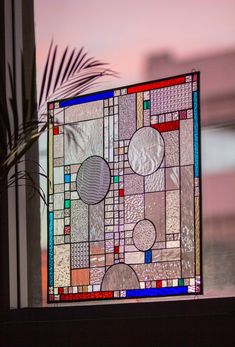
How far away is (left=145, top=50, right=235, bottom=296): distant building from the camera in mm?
4016

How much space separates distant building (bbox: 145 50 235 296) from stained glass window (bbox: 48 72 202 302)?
2.0 inches

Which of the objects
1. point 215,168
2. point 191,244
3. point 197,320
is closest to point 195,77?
point 215,168

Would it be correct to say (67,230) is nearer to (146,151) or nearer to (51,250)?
(51,250)

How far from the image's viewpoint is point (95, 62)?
4.55 metres

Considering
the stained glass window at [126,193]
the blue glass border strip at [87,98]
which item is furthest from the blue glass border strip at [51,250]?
the blue glass border strip at [87,98]

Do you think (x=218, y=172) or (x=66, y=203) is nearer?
(x=218, y=172)

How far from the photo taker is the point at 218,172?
406cm

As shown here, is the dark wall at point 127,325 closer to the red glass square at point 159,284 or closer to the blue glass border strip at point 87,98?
the red glass square at point 159,284

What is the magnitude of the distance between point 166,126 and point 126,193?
1.29 feet

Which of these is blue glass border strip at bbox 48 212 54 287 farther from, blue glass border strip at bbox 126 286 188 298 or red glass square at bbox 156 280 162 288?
red glass square at bbox 156 280 162 288

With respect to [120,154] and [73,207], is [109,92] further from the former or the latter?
[73,207]

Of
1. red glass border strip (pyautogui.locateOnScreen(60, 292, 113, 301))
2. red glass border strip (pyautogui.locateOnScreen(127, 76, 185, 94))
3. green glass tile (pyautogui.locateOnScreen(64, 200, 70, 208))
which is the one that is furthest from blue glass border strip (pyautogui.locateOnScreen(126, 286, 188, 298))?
red glass border strip (pyautogui.locateOnScreen(127, 76, 185, 94))

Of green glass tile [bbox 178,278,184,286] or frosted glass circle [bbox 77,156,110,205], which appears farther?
frosted glass circle [bbox 77,156,110,205]

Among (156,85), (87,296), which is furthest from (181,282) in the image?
Answer: (156,85)
